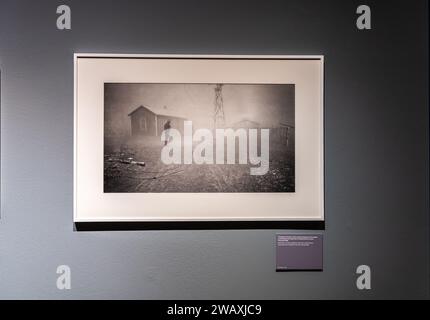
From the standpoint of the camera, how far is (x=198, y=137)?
1299 mm

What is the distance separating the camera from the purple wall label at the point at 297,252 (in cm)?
131

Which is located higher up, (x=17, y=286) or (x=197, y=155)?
(x=197, y=155)

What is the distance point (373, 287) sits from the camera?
1314mm

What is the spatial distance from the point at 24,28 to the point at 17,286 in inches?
30.4

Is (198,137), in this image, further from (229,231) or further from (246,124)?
(229,231)

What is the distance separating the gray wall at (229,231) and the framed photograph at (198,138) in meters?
0.05

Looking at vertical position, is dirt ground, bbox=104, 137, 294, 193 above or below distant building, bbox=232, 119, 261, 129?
below

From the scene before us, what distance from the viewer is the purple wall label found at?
131cm

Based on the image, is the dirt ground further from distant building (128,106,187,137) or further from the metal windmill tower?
the metal windmill tower

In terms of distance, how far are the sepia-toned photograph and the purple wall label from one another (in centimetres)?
15

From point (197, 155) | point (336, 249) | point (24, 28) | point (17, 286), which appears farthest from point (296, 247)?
point (24, 28)

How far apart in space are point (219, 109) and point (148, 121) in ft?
0.71

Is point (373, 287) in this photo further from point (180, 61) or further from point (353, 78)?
point (180, 61)

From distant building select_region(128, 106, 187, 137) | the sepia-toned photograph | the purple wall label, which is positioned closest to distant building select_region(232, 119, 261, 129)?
the sepia-toned photograph
